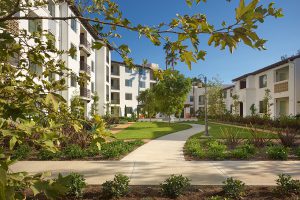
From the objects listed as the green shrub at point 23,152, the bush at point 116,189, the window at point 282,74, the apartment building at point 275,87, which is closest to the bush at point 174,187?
the bush at point 116,189

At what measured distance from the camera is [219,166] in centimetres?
976

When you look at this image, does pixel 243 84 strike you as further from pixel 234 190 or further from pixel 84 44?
pixel 234 190

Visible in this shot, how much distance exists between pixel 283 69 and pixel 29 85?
3318cm

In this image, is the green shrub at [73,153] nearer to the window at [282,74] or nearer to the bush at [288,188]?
the bush at [288,188]

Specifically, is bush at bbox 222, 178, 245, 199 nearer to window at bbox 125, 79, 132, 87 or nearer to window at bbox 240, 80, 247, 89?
window at bbox 240, 80, 247, 89

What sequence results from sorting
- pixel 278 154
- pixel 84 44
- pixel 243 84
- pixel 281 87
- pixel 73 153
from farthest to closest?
1. pixel 243 84
2. pixel 84 44
3. pixel 281 87
4. pixel 73 153
5. pixel 278 154

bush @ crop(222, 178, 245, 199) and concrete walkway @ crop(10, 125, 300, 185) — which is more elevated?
bush @ crop(222, 178, 245, 199)

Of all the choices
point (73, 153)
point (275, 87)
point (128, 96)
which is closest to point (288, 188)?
point (73, 153)

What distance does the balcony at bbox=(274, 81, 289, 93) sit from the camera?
30647 mm

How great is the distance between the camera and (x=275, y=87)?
33125mm

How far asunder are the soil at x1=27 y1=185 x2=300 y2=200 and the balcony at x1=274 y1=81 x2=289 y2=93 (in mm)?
26063

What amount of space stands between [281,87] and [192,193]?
92.5ft

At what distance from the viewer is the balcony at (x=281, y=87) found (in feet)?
101

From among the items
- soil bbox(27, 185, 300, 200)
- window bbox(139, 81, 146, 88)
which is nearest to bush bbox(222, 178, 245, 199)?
soil bbox(27, 185, 300, 200)
